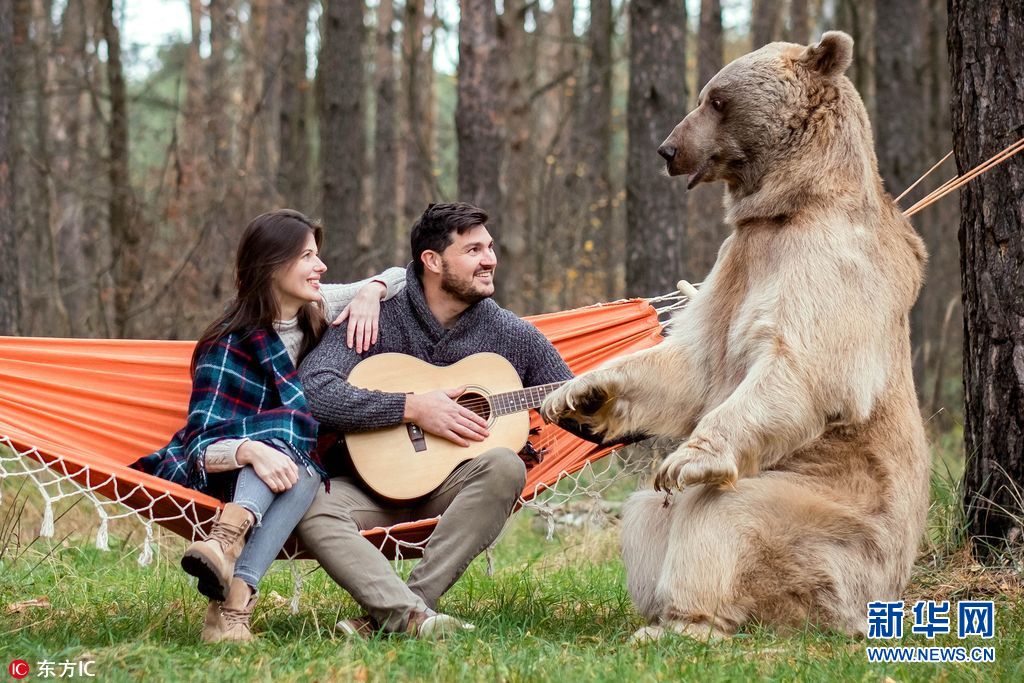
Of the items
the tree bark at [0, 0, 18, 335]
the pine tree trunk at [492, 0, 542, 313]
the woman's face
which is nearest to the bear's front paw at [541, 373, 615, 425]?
the woman's face

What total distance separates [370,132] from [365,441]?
104ft

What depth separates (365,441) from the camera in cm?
409

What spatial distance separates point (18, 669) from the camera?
3197 millimetres

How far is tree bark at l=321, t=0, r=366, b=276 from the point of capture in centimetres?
1055

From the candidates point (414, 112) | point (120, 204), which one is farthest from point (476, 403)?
point (414, 112)

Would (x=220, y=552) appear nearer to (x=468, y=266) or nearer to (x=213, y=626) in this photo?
(x=213, y=626)

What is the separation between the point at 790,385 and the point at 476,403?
1294 millimetres

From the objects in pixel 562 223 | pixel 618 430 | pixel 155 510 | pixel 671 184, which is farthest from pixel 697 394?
A: pixel 562 223

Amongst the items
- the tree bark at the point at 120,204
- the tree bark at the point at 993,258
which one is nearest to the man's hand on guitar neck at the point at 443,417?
the tree bark at the point at 993,258

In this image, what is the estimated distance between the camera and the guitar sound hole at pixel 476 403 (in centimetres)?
426

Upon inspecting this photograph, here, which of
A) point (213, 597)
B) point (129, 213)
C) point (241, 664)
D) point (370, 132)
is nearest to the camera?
point (241, 664)

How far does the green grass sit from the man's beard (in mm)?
1154

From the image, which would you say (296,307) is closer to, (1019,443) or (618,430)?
(618,430)

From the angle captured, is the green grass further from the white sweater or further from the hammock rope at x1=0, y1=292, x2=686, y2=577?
the white sweater
